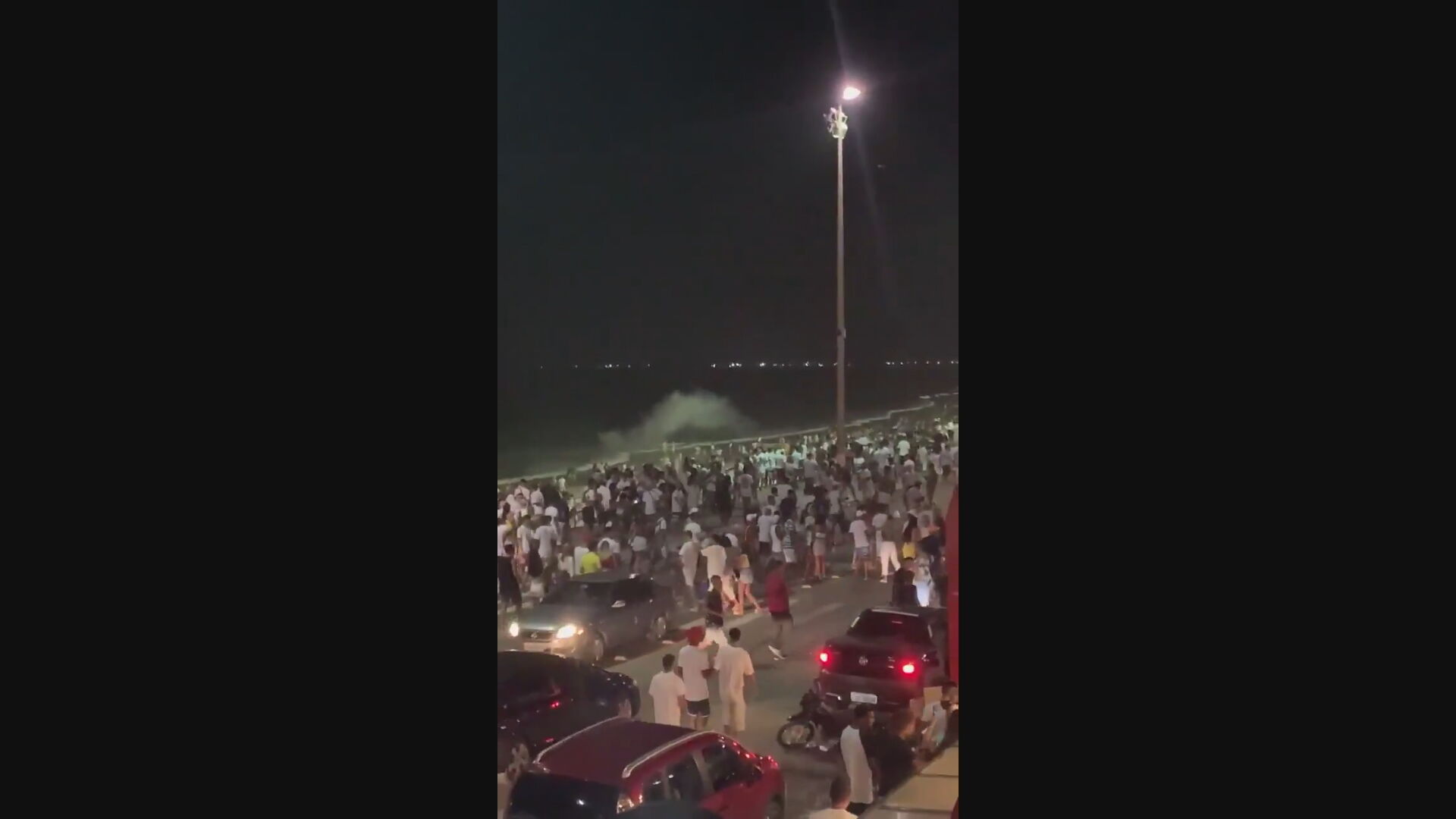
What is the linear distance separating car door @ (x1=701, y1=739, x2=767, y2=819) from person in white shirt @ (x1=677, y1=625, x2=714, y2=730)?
78mm

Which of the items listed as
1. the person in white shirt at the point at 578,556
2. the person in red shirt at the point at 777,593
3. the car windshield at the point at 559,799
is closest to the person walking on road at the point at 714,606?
the person in red shirt at the point at 777,593

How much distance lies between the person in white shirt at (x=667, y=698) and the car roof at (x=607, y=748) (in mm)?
21

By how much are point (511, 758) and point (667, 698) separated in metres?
0.43

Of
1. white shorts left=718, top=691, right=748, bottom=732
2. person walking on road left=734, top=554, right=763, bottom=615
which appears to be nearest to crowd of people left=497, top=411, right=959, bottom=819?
person walking on road left=734, top=554, right=763, bottom=615

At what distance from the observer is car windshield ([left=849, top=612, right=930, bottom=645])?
2334 millimetres

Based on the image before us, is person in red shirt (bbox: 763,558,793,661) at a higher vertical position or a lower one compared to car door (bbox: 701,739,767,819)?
higher

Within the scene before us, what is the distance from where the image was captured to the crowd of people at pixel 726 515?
2.44 metres

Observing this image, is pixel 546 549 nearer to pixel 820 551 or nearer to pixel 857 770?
pixel 820 551

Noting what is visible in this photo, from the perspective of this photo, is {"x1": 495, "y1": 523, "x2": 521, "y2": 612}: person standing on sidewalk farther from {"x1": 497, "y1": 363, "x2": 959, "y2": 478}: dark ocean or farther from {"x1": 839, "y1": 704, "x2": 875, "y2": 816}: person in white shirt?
{"x1": 839, "y1": 704, "x2": 875, "y2": 816}: person in white shirt

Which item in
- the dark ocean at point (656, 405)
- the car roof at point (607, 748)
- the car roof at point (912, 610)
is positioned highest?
the dark ocean at point (656, 405)

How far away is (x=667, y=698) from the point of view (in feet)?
7.47

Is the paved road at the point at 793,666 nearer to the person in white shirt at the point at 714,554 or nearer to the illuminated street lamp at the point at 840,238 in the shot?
the person in white shirt at the point at 714,554

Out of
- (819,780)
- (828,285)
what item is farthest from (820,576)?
(828,285)
